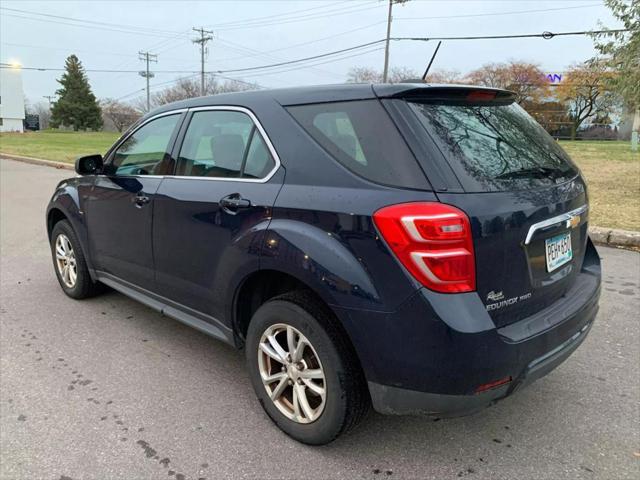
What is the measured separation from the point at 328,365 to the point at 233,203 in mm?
964

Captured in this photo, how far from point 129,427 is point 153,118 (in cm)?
207

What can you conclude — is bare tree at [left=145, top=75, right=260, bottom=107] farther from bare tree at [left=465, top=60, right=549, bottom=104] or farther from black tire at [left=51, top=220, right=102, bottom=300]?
black tire at [left=51, top=220, right=102, bottom=300]

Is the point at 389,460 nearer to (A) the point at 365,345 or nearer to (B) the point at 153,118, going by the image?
(A) the point at 365,345

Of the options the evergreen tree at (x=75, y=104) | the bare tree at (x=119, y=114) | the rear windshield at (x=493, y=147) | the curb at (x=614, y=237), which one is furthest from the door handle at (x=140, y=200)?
the bare tree at (x=119, y=114)

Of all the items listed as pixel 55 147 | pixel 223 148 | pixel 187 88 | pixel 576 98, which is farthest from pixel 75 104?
pixel 223 148

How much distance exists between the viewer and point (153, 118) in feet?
11.8

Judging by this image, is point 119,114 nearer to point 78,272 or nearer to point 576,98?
point 576,98

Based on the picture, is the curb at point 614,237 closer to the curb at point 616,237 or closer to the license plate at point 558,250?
the curb at point 616,237

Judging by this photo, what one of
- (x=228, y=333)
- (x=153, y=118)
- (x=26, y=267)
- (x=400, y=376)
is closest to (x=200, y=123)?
(x=153, y=118)

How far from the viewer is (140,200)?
11.1ft

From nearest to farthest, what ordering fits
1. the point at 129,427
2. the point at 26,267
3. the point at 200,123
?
the point at 129,427
the point at 200,123
the point at 26,267

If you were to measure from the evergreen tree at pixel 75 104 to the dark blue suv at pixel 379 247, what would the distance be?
Answer: 78.4m

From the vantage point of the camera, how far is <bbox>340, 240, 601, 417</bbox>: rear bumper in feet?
6.56

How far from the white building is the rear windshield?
3918 inches
